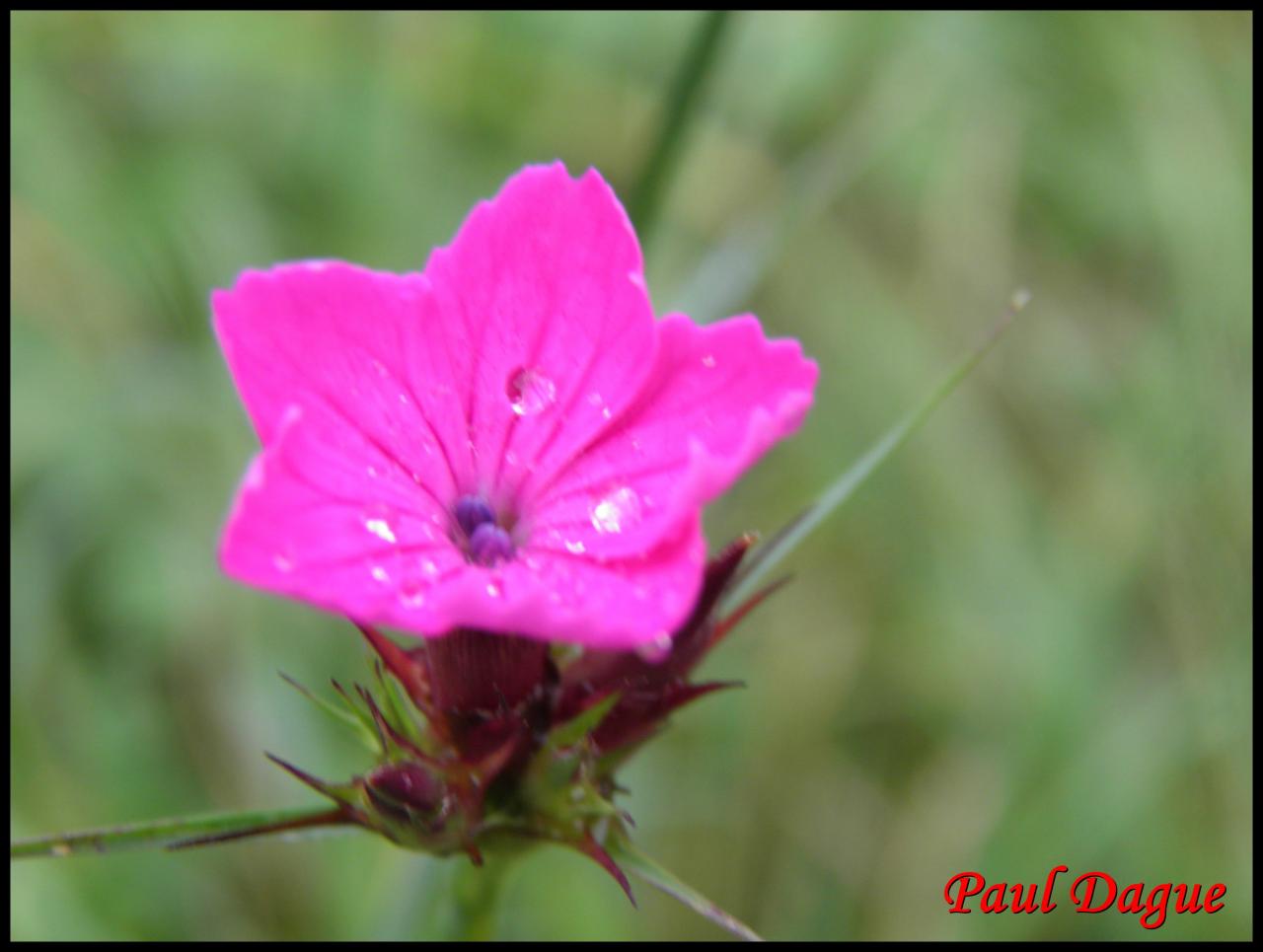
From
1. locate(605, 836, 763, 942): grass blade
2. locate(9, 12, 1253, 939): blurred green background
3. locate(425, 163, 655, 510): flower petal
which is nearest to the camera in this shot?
locate(605, 836, 763, 942): grass blade

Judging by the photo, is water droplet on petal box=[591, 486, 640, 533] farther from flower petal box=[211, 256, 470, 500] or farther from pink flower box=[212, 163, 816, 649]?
flower petal box=[211, 256, 470, 500]

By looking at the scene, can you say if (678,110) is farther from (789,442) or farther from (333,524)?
(789,442)

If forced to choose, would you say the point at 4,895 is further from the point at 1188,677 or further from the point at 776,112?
the point at 776,112

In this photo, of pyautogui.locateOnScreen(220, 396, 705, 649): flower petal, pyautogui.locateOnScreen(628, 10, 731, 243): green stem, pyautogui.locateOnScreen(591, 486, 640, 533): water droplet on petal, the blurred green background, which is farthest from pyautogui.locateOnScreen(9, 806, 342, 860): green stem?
pyautogui.locateOnScreen(628, 10, 731, 243): green stem
